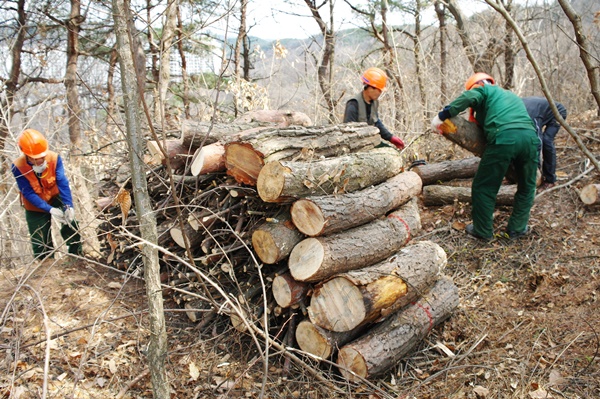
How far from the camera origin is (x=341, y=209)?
326 centimetres

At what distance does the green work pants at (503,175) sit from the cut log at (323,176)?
1340 millimetres

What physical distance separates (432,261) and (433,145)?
14.9ft

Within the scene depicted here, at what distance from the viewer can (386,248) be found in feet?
11.5

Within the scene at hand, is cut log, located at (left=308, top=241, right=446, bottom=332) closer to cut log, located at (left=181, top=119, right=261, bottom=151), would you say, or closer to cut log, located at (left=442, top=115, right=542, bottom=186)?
cut log, located at (left=181, top=119, right=261, bottom=151)

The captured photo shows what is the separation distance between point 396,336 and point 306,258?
38.6 inches

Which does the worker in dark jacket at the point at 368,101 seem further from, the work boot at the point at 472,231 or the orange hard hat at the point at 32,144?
the orange hard hat at the point at 32,144

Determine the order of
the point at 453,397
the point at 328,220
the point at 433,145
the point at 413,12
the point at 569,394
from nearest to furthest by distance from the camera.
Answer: the point at 569,394 < the point at 453,397 < the point at 328,220 < the point at 433,145 < the point at 413,12

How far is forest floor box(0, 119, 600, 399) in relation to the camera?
2.82m

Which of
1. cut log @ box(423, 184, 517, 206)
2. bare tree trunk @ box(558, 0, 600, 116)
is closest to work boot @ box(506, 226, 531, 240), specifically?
cut log @ box(423, 184, 517, 206)

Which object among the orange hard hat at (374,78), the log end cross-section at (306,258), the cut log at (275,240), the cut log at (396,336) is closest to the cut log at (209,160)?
the cut log at (275,240)

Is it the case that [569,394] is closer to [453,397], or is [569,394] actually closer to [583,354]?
[583,354]

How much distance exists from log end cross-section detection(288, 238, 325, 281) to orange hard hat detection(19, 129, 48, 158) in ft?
10.5

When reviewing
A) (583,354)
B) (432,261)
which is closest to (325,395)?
(432,261)

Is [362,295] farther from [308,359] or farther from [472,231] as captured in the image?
[472,231]
